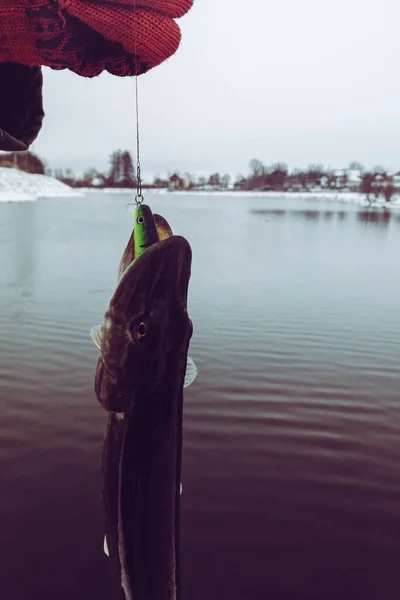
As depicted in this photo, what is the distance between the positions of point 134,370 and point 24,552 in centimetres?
319

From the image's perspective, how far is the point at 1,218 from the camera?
38156 millimetres

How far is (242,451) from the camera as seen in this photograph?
20.2ft

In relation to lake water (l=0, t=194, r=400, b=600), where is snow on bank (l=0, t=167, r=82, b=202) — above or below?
above

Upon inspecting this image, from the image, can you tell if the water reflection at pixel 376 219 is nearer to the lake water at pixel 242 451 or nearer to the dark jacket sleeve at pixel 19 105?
the lake water at pixel 242 451

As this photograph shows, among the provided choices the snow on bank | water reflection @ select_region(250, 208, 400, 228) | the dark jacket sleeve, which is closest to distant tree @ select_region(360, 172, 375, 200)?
water reflection @ select_region(250, 208, 400, 228)

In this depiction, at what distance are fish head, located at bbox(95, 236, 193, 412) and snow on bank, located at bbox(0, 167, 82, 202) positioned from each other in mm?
66762

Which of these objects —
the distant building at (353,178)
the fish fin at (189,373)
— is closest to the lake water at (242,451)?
the fish fin at (189,373)

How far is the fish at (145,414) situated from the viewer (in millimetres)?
2227

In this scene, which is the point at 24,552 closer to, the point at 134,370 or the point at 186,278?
the point at 134,370

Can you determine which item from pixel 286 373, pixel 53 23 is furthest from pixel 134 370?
pixel 286 373

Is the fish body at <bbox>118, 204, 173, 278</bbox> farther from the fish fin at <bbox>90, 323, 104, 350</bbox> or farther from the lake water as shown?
the lake water

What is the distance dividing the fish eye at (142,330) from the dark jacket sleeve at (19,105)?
1418mm

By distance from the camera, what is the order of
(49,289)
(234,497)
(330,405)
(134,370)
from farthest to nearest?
(49,289) → (330,405) → (234,497) → (134,370)

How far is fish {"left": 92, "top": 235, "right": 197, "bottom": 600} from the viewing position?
2227mm
